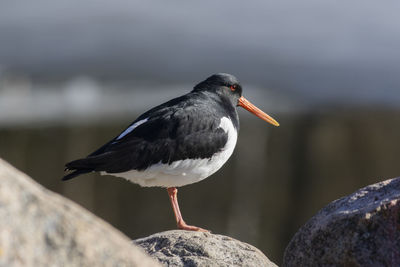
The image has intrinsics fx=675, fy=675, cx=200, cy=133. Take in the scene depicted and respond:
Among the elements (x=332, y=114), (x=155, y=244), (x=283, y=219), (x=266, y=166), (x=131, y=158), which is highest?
(x=131, y=158)

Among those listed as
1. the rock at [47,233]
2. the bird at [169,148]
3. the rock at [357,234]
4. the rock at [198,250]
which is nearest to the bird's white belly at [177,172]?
the bird at [169,148]

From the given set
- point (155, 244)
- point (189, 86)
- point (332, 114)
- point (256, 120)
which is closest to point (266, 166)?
point (256, 120)

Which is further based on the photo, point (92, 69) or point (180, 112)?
point (92, 69)

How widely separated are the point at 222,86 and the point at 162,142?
4.86 ft

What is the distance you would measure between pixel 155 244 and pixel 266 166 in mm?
10730

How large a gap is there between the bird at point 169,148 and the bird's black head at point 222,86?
1.94 feet

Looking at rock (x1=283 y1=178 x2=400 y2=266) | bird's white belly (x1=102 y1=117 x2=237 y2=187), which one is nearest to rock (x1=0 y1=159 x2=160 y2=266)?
rock (x1=283 y1=178 x2=400 y2=266)

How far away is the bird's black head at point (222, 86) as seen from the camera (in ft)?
26.0

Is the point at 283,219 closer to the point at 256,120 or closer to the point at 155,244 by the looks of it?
the point at 256,120

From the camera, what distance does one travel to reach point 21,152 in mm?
16312

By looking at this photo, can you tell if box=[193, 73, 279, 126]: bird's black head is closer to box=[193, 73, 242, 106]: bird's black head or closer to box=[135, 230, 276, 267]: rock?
box=[193, 73, 242, 106]: bird's black head

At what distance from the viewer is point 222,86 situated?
26.2 feet

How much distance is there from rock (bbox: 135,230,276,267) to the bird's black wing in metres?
0.98

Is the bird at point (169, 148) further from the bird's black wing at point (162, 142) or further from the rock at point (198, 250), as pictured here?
the rock at point (198, 250)
